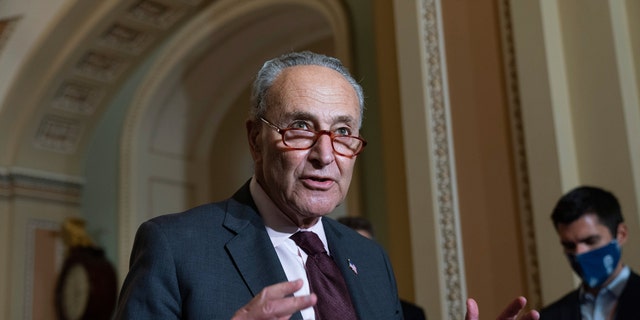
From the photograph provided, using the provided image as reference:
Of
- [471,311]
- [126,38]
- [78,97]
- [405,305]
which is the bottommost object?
[405,305]

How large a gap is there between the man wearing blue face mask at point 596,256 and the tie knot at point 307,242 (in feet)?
4.96

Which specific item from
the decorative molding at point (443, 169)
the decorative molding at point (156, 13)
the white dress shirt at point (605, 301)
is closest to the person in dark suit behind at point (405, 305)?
the decorative molding at point (443, 169)

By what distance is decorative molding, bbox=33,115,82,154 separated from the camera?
24.1 feet

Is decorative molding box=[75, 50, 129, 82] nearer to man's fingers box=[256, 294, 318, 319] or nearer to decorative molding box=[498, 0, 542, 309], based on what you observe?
decorative molding box=[498, 0, 542, 309]

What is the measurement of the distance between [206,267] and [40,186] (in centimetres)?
624

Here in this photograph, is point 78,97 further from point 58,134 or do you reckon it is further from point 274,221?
point 274,221

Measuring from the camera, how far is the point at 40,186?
7363 mm

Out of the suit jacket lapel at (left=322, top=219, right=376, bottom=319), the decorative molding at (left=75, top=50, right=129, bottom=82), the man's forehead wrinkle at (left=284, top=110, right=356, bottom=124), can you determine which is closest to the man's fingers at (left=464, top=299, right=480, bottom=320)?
the suit jacket lapel at (left=322, top=219, right=376, bottom=319)

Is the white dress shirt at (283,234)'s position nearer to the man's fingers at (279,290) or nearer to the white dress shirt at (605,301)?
the man's fingers at (279,290)

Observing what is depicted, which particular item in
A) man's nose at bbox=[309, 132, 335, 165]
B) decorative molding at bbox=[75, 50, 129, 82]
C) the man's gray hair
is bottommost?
man's nose at bbox=[309, 132, 335, 165]

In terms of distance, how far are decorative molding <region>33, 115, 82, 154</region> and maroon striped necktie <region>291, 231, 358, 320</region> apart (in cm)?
608

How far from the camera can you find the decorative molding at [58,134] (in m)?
7.33

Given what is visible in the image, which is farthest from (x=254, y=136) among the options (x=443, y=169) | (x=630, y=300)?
(x=443, y=169)

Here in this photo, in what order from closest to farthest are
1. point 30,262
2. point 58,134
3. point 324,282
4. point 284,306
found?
point 284,306, point 324,282, point 30,262, point 58,134
